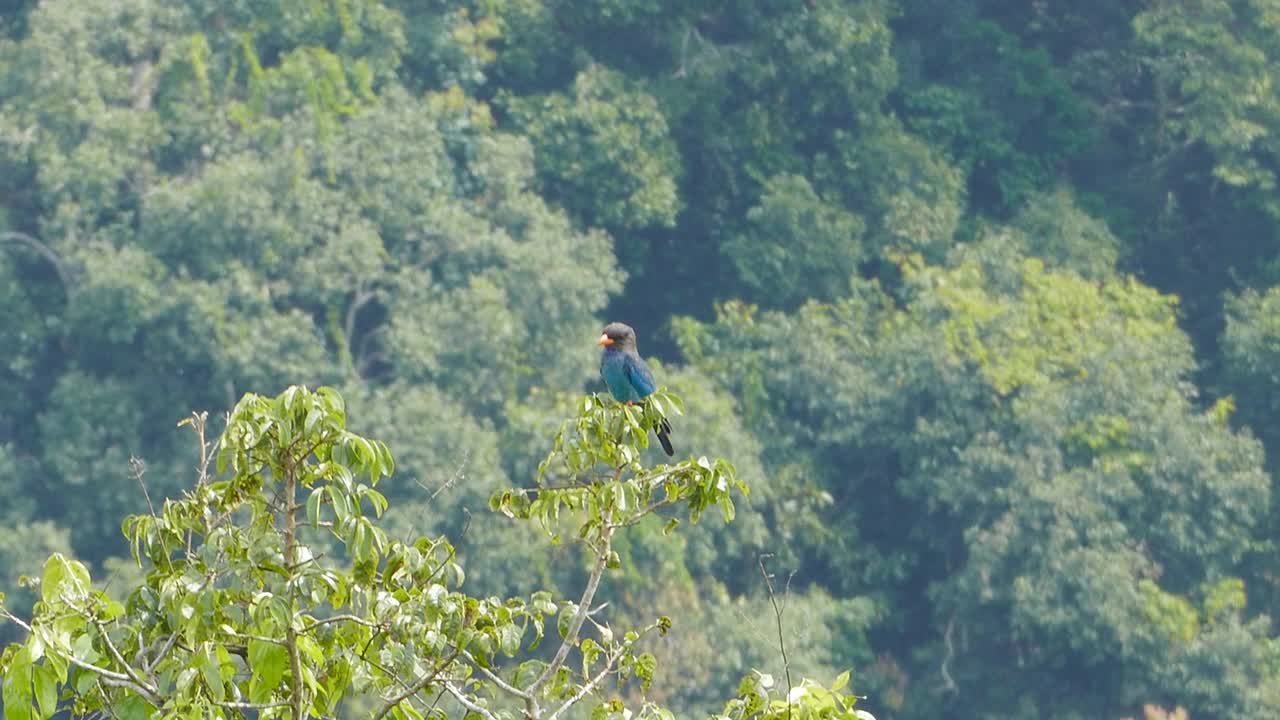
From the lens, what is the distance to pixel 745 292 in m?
27.9

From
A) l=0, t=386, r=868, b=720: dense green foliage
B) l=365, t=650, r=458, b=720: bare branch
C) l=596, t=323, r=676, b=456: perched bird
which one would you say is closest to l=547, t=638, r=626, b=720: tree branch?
l=0, t=386, r=868, b=720: dense green foliage

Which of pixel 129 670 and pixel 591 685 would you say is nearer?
pixel 129 670

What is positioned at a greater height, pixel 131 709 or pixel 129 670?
pixel 129 670

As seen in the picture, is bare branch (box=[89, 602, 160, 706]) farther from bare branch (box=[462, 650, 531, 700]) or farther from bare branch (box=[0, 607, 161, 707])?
bare branch (box=[462, 650, 531, 700])

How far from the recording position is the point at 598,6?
2783 centimetres

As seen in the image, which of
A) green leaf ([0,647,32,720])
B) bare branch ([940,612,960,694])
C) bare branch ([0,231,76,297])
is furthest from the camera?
bare branch ([0,231,76,297])

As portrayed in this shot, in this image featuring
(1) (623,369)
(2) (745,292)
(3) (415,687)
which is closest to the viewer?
(3) (415,687)

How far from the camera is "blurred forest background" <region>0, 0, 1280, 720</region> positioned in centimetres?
2395

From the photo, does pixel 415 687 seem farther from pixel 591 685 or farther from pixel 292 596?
pixel 591 685

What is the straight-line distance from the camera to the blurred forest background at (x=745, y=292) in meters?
24.0

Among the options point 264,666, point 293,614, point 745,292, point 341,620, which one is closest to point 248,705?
point 264,666

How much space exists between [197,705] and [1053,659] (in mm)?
19662

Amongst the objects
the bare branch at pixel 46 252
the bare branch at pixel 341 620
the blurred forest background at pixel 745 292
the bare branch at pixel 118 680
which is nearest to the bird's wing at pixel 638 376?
the bare branch at pixel 341 620

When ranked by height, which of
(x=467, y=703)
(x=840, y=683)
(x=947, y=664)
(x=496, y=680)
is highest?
(x=840, y=683)
